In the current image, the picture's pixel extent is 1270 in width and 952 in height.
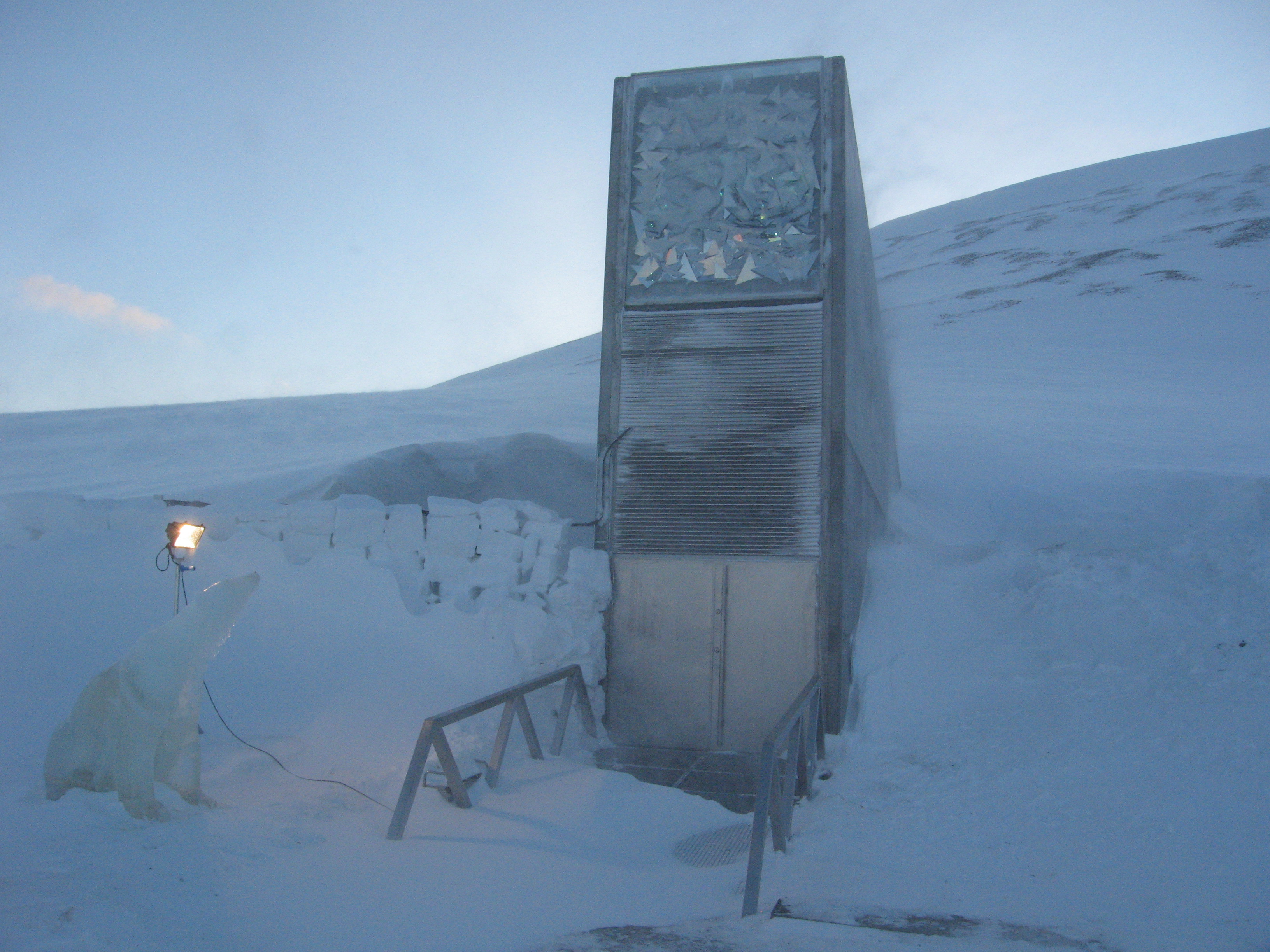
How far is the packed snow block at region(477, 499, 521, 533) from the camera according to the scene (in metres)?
7.71

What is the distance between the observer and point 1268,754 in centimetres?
575

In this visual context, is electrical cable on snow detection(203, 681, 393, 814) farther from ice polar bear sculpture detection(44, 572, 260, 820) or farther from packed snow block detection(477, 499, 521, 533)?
packed snow block detection(477, 499, 521, 533)

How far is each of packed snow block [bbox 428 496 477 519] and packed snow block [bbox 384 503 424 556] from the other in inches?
4.0

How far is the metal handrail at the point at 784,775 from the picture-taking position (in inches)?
174

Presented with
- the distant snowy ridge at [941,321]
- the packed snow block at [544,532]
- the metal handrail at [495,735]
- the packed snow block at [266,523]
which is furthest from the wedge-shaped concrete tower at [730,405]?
the distant snowy ridge at [941,321]

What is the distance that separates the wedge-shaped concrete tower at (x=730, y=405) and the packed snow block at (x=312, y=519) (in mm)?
2313

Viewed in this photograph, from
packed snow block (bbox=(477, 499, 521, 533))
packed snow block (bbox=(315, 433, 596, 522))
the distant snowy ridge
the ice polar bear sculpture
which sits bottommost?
the ice polar bear sculpture

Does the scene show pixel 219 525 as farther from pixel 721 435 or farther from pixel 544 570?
pixel 721 435

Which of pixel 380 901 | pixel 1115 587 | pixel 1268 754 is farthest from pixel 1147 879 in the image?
pixel 380 901

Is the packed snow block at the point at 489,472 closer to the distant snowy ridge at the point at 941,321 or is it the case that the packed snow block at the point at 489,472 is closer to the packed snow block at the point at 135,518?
the distant snowy ridge at the point at 941,321

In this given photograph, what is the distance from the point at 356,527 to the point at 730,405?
332 centimetres

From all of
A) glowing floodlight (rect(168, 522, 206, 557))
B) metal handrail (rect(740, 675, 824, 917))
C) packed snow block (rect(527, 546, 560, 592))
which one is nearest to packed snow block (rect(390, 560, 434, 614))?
packed snow block (rect(527, 546, 560, 592))

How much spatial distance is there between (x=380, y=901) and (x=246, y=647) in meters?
3.18

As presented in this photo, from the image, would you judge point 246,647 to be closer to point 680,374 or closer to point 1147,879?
point 680,374
